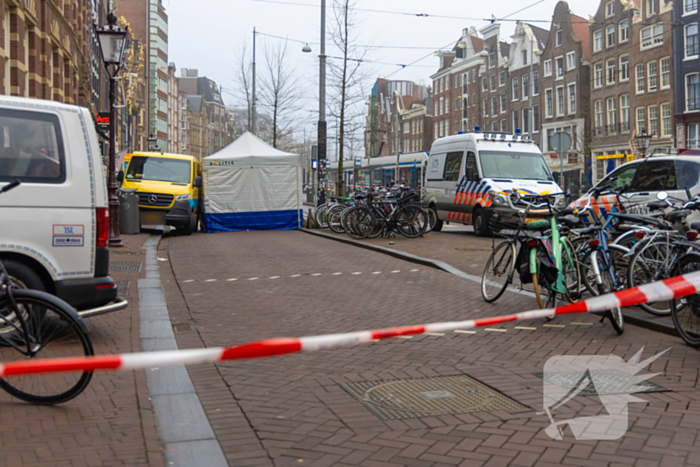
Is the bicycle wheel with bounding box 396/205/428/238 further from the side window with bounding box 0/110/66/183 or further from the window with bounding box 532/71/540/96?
the window with bounding box 532/71/540/96

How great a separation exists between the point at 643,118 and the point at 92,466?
4329cm

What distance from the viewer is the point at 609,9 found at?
45375mm

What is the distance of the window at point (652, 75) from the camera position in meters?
40.4

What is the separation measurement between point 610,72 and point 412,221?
113 feet

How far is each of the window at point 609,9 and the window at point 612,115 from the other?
5.49m

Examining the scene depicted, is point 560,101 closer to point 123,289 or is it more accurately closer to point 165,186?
point 165,186

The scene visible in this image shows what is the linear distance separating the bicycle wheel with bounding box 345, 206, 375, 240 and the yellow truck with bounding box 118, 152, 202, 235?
4486 millimetres

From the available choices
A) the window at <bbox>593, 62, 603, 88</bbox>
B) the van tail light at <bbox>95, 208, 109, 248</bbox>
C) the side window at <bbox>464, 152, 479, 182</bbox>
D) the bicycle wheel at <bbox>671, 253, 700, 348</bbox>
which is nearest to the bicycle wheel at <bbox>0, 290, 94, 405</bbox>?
the van tail light at <bbox>95, 208, 109, 248</bbox>

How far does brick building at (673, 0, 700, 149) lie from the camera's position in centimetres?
3753

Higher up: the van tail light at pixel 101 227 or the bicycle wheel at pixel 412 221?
the bicycle wheel at pixel 412 221

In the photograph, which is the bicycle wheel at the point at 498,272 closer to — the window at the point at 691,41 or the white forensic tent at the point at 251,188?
the white forensic tent at the point at 251,188

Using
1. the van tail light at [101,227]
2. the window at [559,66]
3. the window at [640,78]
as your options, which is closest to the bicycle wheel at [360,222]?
the van tail light at [101,227]

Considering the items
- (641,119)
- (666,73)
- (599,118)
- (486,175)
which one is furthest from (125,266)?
(599,118)

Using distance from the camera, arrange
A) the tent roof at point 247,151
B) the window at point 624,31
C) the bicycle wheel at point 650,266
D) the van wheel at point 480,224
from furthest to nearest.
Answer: the window at point 624,31 → the tent roof at point 247,151 → the van wheel at point 480,224 → the bicycle wheel at point 650,266
